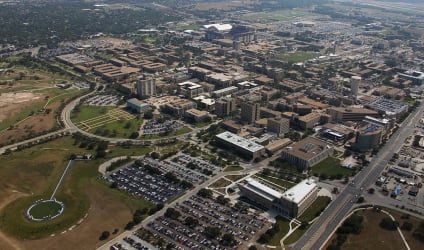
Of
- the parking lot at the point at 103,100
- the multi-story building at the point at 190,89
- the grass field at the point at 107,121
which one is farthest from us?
the multi-story building at the point at 190,89

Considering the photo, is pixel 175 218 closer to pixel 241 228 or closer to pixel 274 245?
pixel 241 228

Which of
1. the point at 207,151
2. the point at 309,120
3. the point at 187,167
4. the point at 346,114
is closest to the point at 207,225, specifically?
the point at 187,167

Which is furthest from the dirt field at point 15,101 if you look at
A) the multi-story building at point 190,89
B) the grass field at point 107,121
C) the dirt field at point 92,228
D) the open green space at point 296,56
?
the open green space at point 296,56

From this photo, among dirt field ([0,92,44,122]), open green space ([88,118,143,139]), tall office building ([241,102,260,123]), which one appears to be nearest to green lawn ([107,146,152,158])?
open green space ([88,118,143,139])

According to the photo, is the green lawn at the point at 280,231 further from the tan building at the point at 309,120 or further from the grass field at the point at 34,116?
the grass field at the point at 34,116

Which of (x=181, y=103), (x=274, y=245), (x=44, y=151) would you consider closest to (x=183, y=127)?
(x=181, y=103)

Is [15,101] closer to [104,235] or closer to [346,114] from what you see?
[104,235]
